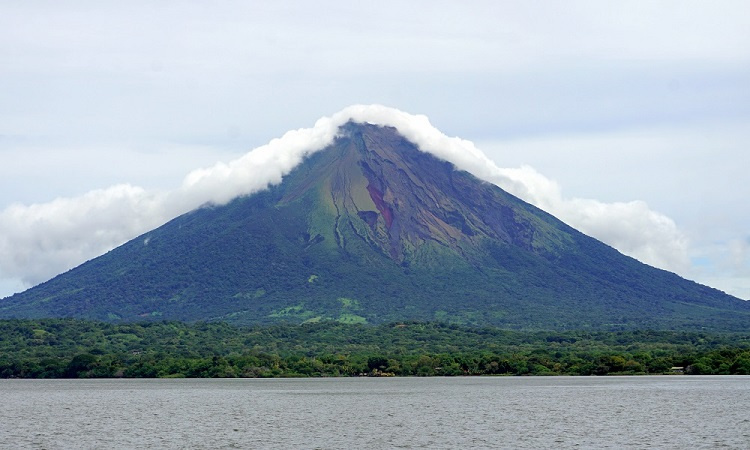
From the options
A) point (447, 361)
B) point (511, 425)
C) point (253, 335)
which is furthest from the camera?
point (253, 335)

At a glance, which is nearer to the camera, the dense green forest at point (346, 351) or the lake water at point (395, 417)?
the lake water at point (395, 417)

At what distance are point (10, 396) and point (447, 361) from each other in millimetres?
57368

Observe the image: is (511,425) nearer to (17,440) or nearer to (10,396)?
(17,440)

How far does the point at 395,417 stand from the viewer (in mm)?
81312

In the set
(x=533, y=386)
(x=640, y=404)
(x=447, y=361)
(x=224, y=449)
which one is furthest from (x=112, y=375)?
(x=224, y=449)

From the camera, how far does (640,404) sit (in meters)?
89.5

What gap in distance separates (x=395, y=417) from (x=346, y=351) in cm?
8418

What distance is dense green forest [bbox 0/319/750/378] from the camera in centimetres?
14250

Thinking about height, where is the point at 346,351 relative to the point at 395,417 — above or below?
above

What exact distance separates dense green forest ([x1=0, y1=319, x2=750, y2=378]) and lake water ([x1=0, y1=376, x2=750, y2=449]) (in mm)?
17725

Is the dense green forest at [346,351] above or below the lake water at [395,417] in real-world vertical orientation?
above

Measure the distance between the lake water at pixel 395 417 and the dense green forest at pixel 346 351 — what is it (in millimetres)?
17725

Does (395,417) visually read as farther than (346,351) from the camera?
No

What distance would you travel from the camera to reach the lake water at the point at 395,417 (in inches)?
2477
